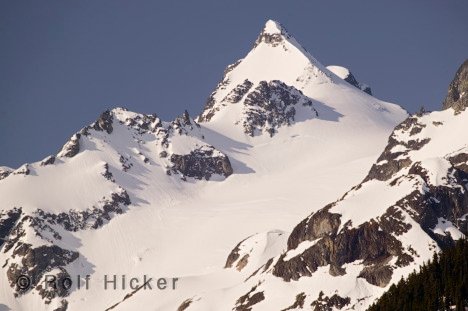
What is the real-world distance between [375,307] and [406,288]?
20.5 ft

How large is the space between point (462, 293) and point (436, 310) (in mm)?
5540

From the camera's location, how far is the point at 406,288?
189 m

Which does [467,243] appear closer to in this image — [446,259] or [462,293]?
[446,259]

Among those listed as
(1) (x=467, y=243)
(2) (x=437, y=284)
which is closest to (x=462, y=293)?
(2) (x=437, y=284)

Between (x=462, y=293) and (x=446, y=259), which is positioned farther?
(x=446, y=259)

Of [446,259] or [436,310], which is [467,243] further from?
[436,310]

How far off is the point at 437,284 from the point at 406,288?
5.92 meters

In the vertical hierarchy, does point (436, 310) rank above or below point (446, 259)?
below

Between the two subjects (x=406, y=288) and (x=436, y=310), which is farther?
(x=406, y=288)

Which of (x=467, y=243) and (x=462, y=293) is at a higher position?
(x=467, y=243)

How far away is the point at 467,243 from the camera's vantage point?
197m

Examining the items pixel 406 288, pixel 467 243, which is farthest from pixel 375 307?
pixel 467 243

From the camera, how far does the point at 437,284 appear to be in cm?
18450

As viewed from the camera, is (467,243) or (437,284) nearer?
(437,284)
